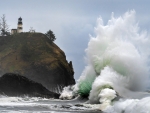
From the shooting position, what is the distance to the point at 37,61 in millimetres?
62531

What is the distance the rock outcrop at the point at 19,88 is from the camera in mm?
44088

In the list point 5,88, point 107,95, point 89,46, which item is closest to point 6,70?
point 5,88

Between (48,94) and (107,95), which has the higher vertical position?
(48,94)

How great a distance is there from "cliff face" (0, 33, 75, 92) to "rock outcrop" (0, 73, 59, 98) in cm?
1258

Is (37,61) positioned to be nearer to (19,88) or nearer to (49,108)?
(19,88)

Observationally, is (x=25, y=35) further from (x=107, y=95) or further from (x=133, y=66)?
(x=107, y=95)

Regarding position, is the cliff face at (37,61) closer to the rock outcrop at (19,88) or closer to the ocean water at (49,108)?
the rock outcrop at (19,88)

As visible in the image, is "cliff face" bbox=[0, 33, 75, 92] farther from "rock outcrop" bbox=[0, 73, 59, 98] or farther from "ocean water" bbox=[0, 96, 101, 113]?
"ocean water" bbox=[0, 96, 101, 113]

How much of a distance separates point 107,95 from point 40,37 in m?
45.8

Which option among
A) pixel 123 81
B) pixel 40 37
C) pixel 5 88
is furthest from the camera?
pixel 40 37

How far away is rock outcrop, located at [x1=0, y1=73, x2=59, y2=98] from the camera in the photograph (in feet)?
145

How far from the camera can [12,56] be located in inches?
2495

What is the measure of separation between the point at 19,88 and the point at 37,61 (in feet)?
56.0

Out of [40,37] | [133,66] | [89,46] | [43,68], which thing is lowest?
[133,66]
